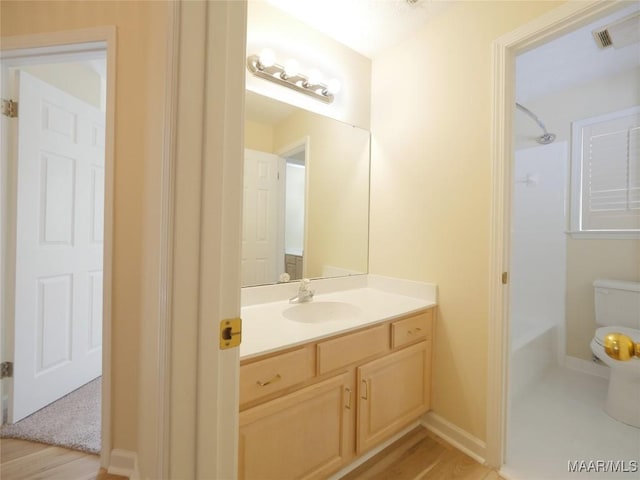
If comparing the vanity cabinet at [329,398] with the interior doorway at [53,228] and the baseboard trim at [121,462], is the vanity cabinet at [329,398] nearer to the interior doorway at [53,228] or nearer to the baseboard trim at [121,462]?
the baseboard trim at [121,462]

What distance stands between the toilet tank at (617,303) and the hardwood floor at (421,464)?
159cm

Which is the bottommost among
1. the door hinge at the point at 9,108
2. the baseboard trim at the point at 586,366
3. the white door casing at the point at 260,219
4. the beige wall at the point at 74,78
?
the baseboard trim at the point at 586,366

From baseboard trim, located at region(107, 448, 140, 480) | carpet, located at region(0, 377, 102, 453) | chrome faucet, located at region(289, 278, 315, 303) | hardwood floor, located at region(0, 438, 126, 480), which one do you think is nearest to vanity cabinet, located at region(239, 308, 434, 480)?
chrome faucet, located at region(289, 278, 315, 303)

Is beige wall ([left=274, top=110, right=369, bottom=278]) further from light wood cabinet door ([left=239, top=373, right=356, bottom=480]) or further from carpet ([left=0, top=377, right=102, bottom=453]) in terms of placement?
carpet ([left=0, top=377, right=102, bottom=453])

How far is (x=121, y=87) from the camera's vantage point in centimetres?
132

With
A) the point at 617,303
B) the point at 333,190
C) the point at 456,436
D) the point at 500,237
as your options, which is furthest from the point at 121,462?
the point at 617,303

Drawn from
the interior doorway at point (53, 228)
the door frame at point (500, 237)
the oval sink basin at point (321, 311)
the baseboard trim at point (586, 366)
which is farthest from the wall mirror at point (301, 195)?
the baseboard trim at point (586, 366)

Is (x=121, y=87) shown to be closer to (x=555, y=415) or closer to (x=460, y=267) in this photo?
(x=460, y=267)

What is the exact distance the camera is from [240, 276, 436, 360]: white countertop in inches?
43.0

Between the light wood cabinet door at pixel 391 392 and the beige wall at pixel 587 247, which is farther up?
the beige wall at pixel 587 247

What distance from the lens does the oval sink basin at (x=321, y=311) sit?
1.57 m

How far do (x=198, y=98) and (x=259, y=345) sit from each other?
2.75 feet

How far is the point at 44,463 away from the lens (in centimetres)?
139

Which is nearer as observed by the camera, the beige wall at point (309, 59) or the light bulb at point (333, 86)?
the beige wall at point (309, 59)
